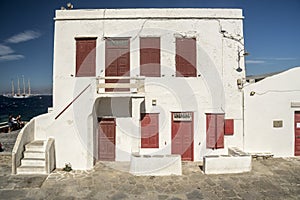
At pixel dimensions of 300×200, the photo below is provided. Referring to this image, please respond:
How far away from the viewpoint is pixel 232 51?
11.2 metres

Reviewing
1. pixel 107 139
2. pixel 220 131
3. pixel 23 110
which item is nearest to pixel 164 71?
pixel 220 131

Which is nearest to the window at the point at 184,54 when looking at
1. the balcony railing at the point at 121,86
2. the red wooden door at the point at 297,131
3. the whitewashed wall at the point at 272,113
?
the balcony railing at the point at 121,86

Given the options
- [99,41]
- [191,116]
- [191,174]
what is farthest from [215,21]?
[191,174]

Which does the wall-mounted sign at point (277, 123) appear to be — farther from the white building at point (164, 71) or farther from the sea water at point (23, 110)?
the sea water at point (23, 110)

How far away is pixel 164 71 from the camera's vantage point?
433 inches

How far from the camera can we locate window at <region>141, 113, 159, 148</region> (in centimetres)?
1098

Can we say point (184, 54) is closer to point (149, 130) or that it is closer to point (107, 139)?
point (149, 130)

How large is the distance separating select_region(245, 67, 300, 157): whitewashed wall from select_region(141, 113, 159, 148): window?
451cm

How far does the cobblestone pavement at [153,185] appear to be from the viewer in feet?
24.6

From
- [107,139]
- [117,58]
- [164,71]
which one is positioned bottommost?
[107,139]

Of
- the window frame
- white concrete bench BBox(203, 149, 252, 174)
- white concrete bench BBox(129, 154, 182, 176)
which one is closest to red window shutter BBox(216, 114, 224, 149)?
white concrete bench BBox(203, 149, 252, 174)

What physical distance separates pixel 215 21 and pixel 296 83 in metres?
5.12

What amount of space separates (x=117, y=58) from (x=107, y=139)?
3979mm

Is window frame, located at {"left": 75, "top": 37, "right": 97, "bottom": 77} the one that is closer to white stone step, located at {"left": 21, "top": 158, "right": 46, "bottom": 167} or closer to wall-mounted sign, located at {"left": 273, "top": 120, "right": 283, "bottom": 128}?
white stone step, located at {"left": 21, "top": 158, "right": 46, "bottom": 167}
